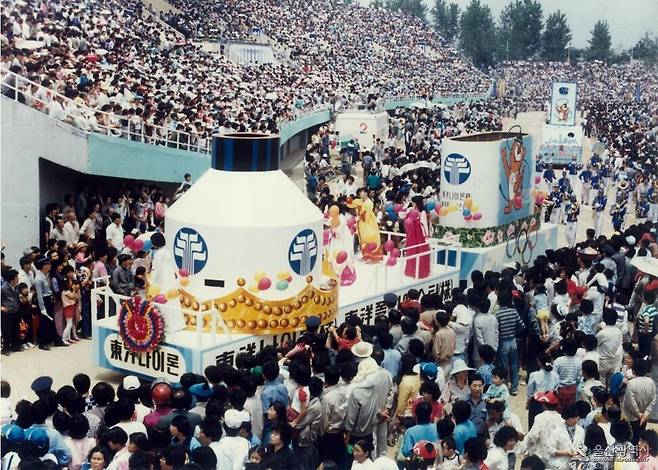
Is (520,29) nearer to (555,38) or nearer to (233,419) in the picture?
(555,38)

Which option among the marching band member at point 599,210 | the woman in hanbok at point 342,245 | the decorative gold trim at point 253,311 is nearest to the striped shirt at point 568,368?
the decorative gold trim at point 253,311

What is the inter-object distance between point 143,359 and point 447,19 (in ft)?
200

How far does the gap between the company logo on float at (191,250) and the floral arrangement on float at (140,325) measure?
0.76 metres

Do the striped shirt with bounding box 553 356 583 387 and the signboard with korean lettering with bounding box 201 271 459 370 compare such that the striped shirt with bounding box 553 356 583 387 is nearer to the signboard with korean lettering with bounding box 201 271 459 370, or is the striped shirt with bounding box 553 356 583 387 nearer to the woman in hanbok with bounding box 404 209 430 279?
the signboard with korean lettering with bounding box 201 271 459 370

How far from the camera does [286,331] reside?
1073cm

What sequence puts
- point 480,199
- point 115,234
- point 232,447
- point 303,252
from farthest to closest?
1. point 480,199
2. point 115,234
3. point 303,252
4. point 232,447

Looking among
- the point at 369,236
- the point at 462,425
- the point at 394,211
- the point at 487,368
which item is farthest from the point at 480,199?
the point at 462,425

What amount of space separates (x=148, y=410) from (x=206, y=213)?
3.61 metres

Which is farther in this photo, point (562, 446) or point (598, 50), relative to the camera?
point (598, 50)

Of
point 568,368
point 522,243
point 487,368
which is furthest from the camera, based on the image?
point 522,243

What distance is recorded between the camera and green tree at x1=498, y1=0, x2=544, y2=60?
56312mm

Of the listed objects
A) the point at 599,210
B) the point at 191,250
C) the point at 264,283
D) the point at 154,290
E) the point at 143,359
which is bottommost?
the point at 143,359

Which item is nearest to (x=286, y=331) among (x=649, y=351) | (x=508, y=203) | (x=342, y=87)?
(x=649, y=351)

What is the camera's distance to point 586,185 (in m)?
25.3
